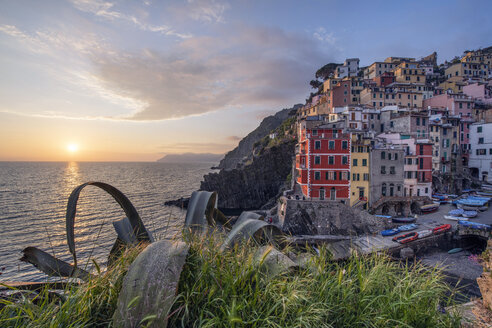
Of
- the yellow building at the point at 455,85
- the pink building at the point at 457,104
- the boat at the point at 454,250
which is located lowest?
the boat at the point at 454,250

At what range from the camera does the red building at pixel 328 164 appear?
31.6 metres

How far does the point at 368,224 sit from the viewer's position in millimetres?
28234

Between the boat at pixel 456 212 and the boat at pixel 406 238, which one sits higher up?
the boat at pixel 456 212

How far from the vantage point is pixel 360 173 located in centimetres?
3247

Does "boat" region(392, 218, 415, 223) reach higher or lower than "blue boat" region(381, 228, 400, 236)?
higher

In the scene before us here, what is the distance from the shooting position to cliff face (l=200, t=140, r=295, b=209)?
5812 centimetres

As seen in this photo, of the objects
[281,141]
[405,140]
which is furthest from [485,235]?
[281,141]

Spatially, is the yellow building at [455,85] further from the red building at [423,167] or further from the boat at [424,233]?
the boat at [424,233]

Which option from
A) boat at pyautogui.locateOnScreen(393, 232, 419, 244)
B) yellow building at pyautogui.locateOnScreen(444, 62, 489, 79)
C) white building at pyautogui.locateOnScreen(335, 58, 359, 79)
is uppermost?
white building at pyautogui.locateOnScreen(335, 58, 359, 79)

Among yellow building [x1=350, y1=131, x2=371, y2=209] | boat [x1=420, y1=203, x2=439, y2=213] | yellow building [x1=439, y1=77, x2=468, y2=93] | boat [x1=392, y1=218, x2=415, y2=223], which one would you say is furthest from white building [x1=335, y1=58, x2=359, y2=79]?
boat [x1=392, y1=218, x2=415, y2=223]

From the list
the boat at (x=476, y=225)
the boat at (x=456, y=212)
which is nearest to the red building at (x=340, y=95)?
the boat at (x=456, y=212)

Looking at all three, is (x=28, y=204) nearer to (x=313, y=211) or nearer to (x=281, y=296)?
(x=313, y=211)

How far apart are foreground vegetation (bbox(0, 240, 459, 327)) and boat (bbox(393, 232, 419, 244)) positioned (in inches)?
997

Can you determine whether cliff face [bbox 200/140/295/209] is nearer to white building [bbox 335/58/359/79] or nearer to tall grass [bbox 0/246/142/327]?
white building [bbox 335/58/359/79]
